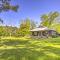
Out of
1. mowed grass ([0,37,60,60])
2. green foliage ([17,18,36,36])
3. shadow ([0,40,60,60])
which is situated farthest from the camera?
green foliage ([17,18,36,36])

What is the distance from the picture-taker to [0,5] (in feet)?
52.9

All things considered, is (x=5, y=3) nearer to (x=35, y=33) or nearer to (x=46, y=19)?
(x=35, y=33)

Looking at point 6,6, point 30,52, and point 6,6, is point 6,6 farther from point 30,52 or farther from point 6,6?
point 30,52

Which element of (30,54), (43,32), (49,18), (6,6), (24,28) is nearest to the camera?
(30,54)

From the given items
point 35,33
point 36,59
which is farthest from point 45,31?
point 36,59

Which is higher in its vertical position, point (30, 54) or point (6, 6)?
point (6, 6)

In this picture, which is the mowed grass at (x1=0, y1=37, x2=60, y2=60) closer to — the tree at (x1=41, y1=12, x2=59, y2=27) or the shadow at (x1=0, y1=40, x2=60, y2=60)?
the shadow at (x1=0, y1=40, x2=60, y2=60)

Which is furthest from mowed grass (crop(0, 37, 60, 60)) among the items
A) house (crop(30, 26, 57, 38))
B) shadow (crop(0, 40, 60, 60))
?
house (crop(30, 26, 57, 38))

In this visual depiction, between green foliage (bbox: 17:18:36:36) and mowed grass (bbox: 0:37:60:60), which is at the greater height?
green foliage (bbox: 17:18:36:36)

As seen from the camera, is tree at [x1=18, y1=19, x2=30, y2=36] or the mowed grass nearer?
the mowed grass

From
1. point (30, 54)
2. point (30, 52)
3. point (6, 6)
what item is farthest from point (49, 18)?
point (30, 54)

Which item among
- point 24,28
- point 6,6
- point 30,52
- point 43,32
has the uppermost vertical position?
point 6,6

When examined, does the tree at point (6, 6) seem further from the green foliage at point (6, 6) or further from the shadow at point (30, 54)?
the shadow at point (30, 54)

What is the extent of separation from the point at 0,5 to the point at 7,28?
2465 cm
